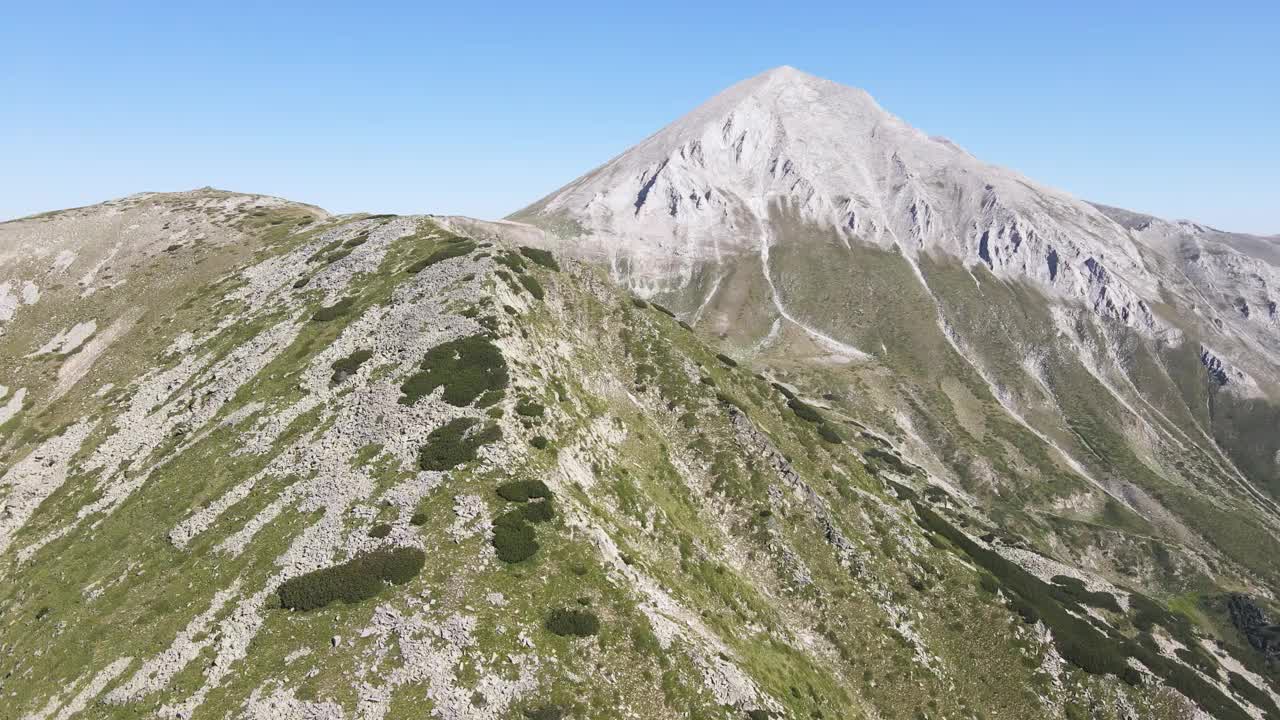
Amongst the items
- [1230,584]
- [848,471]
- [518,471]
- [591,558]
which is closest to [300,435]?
[518,471]

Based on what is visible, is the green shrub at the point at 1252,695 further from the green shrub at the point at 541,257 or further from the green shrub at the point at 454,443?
the green shrub at the point at 541,257

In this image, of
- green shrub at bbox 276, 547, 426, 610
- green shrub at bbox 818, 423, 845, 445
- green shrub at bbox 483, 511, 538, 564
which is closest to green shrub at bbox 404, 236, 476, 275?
green shrub at bbox 483, 511, 538, 564

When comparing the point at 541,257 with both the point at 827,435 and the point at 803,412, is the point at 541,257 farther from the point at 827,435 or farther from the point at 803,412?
the point at 827,435

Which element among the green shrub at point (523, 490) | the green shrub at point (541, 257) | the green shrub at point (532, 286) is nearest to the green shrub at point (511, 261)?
the green shrub at point (532, 286)

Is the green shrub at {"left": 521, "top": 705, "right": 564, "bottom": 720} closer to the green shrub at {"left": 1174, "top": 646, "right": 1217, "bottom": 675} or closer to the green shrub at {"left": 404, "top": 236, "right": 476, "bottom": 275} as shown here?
the green shrub at {"left": 404, "top": 236, "right": 476, "bottom": 275}

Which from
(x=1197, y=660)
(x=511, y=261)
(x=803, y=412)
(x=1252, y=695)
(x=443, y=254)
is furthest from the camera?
(x=803, y=412)

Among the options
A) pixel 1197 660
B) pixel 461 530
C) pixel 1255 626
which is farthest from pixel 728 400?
pixel 1255 626
